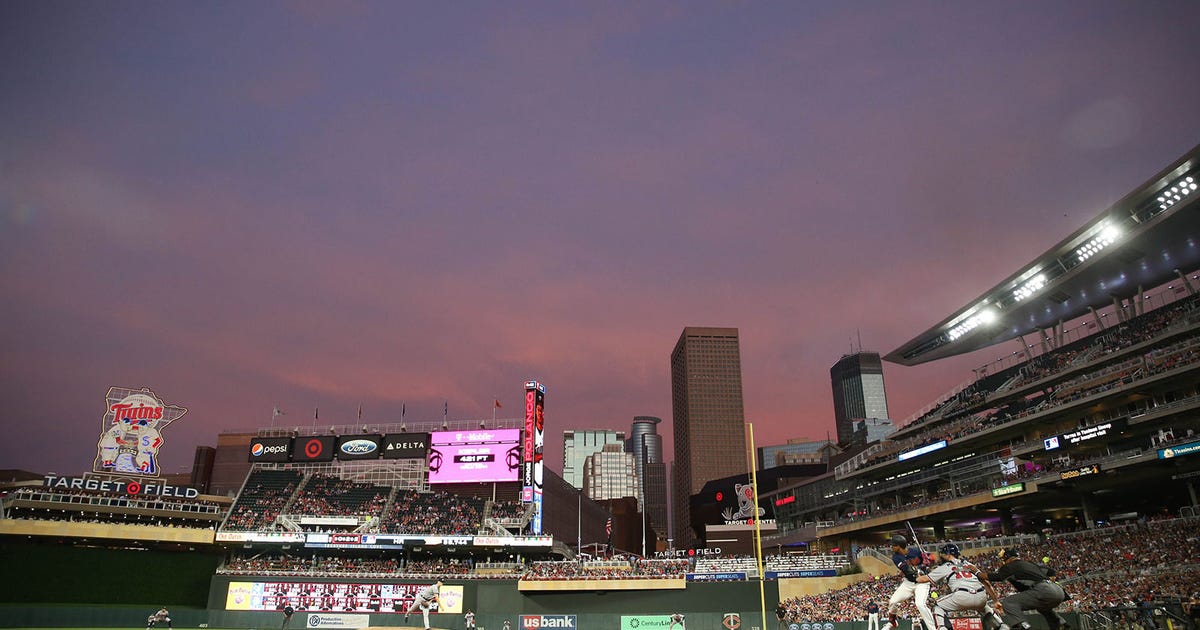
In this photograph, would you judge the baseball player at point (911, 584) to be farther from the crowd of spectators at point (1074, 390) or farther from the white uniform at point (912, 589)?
the crowd of spectators at point (1074, 390)

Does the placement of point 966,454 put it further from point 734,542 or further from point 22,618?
point 22,618

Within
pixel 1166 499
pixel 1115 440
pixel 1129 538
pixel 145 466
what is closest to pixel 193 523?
pixel 145 466

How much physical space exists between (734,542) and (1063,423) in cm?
8238

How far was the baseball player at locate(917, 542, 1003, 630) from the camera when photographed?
12.6m

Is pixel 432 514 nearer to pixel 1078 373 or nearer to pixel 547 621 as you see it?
pixel 547 621

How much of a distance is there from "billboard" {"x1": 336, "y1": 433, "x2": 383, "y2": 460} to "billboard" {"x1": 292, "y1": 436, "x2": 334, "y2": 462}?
1.00 metres

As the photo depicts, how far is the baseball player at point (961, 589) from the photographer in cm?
1263

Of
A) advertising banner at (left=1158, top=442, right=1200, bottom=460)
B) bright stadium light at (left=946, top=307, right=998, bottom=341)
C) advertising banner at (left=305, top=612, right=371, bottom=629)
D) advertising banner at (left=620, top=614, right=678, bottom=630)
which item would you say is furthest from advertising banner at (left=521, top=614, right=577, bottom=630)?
bright stadium light at (left=946, top=307, right=998, bottom=341)

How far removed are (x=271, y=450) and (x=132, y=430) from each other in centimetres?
1155

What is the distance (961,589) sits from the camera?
1278 cm

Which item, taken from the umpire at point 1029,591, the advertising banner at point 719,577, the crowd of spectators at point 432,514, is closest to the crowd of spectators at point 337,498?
the crowd of spectators at point 432,514

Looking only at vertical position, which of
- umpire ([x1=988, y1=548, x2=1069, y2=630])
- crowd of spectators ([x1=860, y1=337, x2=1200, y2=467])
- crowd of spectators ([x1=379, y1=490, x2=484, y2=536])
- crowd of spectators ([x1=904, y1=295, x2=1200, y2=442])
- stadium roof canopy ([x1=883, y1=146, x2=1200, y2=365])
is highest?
stadium roof canopy ([x1=883, y1=146, x2=1200, y2=365])

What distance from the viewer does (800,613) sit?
4700 centimetres

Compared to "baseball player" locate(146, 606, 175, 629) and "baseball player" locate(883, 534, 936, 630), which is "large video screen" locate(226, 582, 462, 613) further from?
"baseball player" locate(883, 534, 936, 630)
